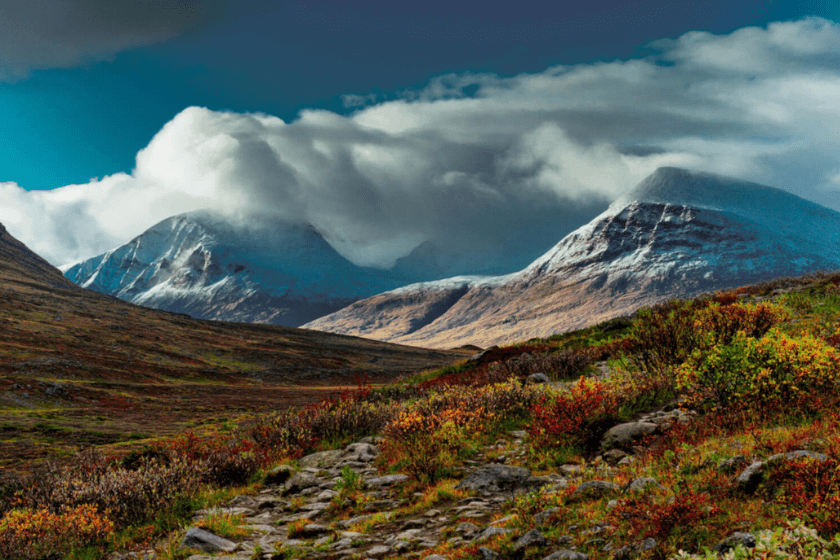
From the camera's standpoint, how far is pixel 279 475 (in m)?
11.2

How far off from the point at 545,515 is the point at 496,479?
220 cm

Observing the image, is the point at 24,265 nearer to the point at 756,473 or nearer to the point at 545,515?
the point at 545,515

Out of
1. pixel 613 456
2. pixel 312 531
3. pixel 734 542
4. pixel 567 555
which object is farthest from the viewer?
pixel 613 456

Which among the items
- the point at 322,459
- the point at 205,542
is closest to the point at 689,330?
the point at 322,459

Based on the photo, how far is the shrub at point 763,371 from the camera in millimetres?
8453

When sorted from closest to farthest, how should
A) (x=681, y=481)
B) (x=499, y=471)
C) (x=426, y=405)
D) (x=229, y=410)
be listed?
(x=681, y=481)
(x=499, y=471)
(x=426, y=405)
(x=229, y=410)

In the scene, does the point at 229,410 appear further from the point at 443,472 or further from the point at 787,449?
the point at 787,449

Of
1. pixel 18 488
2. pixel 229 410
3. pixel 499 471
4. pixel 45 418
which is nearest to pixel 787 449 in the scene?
pixel 499 471

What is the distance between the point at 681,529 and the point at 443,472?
4879 millimetres

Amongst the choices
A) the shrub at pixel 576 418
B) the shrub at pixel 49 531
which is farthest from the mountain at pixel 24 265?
the shrub at pixel 576 418

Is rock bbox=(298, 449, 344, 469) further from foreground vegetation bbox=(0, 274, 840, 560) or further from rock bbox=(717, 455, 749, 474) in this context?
rock bbox=(717, 455, 749, 474)

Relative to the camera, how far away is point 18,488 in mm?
10836

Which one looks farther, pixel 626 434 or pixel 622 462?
pixel 626 434

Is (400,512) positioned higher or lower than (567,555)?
lower
